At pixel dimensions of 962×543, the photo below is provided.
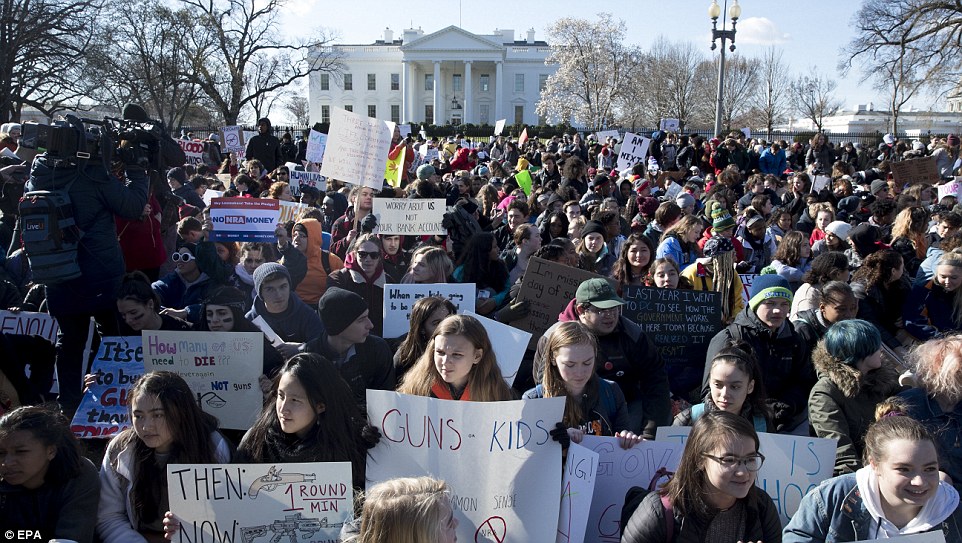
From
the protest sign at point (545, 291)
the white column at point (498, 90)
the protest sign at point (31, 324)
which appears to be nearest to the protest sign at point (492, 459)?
the protest sign at point (545, 291)

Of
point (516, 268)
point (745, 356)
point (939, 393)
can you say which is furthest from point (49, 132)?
point (939, 393)

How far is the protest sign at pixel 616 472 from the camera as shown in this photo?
3830mm

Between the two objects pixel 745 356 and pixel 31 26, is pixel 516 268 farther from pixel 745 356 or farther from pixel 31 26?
pixel 31 26

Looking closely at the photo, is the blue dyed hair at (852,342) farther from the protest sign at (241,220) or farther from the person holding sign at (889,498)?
the protest sign at (241,220)

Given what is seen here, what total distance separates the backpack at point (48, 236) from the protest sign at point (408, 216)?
3276 mm

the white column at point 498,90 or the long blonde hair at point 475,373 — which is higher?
the white column at point 498,90

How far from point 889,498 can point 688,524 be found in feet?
2.50

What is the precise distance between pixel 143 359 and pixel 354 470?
1870 millimetres

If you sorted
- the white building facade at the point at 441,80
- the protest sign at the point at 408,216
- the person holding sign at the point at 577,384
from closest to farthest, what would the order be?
the person holding sign at the point at 577,384, the protest sign at the point at 408,216, the white building facade at the point at 441,80

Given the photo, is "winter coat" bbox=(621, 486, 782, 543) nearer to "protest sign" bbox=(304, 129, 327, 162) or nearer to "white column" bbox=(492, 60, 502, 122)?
"protest sign" bbox=(304, 129, 327, 162)

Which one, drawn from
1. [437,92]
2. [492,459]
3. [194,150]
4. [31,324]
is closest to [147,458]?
[492,459]

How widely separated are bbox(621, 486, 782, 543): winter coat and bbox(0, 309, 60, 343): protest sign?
4.47 metres

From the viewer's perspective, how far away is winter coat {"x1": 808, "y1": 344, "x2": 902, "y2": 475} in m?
4.09

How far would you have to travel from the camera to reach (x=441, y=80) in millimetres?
106812
